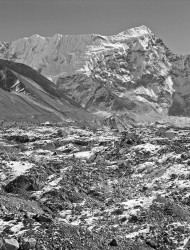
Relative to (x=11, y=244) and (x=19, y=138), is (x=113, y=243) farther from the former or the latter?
(x=19, y=138)

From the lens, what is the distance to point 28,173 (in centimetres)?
7100

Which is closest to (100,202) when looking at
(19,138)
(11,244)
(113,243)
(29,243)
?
(113,243)

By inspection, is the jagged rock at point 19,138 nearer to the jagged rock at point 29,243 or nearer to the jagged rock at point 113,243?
the jagged rock at point 113,243

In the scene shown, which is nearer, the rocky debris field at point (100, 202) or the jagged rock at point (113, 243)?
the rocky debris field at point (100, 202)

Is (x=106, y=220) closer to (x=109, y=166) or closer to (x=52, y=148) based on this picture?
(x=109, y=166)

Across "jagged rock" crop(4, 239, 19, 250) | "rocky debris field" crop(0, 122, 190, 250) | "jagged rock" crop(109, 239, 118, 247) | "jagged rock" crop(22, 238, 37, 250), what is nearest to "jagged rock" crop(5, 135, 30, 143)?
"rocky debris field" crop(0, 122, 190, 250)

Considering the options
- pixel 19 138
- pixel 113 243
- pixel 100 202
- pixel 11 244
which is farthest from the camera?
pixel 19 138

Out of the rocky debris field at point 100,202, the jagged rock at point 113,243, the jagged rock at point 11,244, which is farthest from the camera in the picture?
the jagged rock at point 113,243

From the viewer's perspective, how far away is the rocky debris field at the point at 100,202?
44.2m

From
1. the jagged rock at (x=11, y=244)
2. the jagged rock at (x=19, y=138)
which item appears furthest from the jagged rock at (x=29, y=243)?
the jagged rock at (x=19, y=138)

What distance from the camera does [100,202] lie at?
6744 centimetres

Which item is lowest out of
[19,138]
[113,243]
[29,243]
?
[19,138]

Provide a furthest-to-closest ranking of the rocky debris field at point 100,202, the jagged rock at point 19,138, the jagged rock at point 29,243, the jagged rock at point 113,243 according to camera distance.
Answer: the jagged rock at point 19,138 → the jagged rock at point 113,243 → the rocky debris field at point 100,202 → the jagged rock at point 29,243

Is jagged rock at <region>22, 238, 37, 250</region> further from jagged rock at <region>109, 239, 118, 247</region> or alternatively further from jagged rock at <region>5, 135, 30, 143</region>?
jagged rock at <region>5, 135, 30, 143</region>
